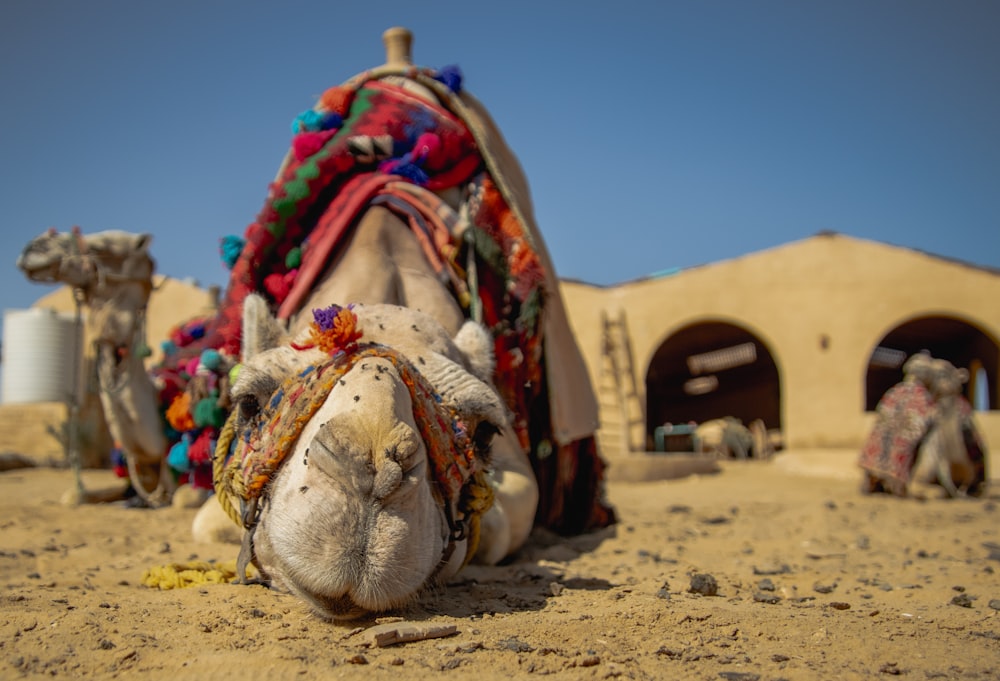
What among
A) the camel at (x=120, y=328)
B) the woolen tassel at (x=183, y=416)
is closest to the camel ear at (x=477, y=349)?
the woolen tassel at (x=183, y=416)

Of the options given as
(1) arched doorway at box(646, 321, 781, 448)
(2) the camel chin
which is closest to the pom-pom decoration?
(2) the camel chin

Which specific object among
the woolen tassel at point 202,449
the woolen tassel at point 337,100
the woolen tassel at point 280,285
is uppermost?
the woolen tassel at point 337,100

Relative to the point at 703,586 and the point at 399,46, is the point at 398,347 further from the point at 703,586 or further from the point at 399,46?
the point at 399,46

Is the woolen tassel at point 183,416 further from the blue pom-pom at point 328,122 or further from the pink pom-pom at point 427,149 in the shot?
the pink pom-pom at point 427,149

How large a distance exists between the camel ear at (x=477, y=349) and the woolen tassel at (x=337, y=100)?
1.96m

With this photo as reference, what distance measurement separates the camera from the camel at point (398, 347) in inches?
85.6

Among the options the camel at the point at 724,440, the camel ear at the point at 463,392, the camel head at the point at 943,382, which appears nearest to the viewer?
the camel ear at the point at 463,392

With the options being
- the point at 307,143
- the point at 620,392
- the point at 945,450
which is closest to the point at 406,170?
the point at 307,143

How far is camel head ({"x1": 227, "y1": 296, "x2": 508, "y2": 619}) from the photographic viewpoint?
7.00ft

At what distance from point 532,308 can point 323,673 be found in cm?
260

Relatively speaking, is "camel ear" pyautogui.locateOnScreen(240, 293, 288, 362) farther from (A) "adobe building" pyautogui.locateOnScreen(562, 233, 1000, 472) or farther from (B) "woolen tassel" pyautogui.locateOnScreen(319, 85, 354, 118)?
(A) "adobe building" pyautogui.locateOnScreen(562, 233, 1000, 472)

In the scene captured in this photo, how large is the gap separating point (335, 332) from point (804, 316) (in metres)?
16.8

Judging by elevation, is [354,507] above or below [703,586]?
above

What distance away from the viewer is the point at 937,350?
896 inches
